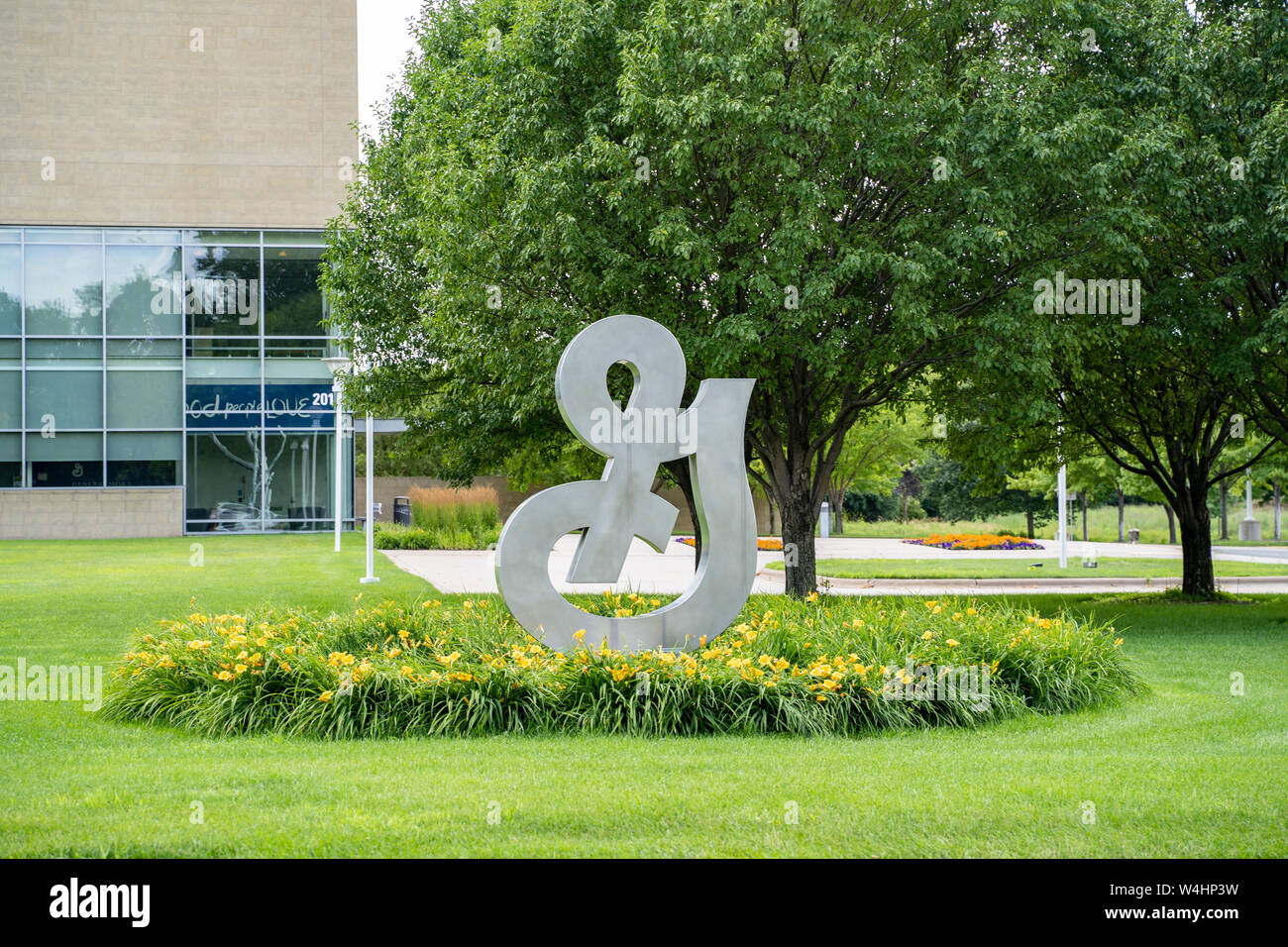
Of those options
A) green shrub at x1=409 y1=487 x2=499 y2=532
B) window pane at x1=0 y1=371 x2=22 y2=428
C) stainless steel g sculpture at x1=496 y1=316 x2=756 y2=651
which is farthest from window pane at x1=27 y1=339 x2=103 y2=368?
stainless steel g sculpture at x1=496 y1=316 x2=756 y2=651

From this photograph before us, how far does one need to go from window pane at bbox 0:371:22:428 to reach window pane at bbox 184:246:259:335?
5.43 metres

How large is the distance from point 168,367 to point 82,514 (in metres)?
5.21

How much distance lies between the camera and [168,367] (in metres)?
34.7

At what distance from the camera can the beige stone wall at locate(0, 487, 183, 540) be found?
3403 centimetres

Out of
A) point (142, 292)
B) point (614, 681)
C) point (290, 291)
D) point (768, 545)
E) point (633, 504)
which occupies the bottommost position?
point (768, 545)

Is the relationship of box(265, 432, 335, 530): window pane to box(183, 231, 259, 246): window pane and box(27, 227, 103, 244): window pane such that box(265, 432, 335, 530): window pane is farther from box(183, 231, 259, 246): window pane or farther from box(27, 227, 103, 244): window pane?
box(27, 227, 103, 244): window pane

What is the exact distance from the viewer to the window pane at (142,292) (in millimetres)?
34844

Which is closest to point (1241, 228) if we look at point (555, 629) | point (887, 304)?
point (887, 304)

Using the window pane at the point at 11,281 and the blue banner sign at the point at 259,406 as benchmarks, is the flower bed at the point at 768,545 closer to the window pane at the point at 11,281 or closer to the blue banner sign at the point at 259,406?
the blue banner sign at the point at 259,406

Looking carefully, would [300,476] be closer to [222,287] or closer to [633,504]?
[222,287]

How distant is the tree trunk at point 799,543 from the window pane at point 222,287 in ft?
81.2

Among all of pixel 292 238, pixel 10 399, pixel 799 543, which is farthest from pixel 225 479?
pixel 799 543

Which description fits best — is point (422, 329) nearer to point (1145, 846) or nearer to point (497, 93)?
point (497, 93)
